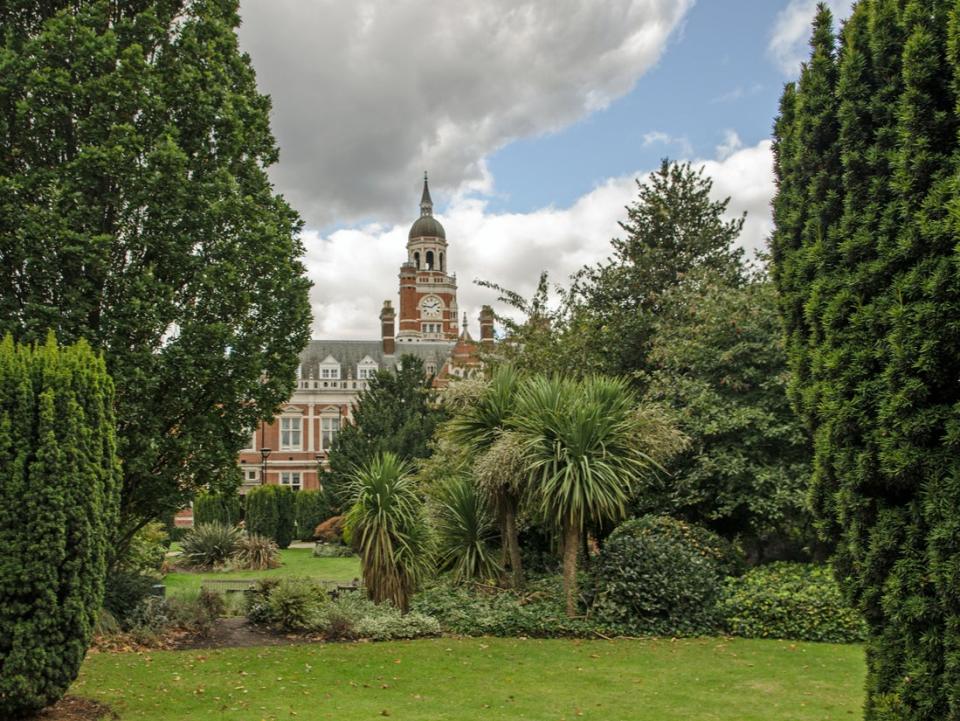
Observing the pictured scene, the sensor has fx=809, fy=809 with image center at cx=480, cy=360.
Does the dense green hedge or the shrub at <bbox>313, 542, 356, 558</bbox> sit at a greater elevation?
the dense green hedge

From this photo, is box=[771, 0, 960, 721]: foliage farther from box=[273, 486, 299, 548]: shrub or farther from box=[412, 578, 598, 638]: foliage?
box=[273, 486, 299, 548]: shrub

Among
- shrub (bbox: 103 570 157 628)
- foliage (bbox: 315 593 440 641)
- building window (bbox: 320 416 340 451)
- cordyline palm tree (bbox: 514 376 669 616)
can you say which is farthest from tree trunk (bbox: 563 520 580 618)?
building window (bbox: 320 416 340 451)

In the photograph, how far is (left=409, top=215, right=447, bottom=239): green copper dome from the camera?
89500mm

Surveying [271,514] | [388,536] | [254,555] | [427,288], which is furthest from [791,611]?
[427,288]

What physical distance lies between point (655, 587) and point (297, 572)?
13.8m

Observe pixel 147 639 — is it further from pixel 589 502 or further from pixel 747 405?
pixel 747 405

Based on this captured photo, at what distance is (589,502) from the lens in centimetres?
1203

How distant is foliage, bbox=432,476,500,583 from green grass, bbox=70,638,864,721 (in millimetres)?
2692

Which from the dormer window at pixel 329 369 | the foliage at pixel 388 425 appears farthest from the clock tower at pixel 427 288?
the foliage at pixel 388 425

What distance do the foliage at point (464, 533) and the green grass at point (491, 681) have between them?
8.83 ft

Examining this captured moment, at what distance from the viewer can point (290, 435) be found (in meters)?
56.9

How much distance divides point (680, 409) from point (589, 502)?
14.2 ft

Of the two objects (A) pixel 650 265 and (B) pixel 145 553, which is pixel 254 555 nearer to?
(B) pixel 145 553

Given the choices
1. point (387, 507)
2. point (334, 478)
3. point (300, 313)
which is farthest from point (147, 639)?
point (334, 478)
